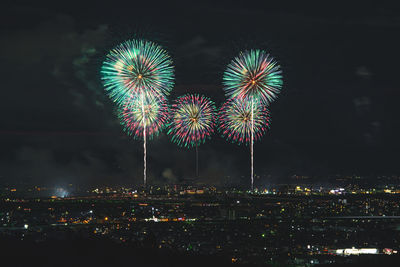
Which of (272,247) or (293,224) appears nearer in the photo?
(272,247)

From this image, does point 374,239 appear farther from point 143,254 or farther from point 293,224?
point 143,254

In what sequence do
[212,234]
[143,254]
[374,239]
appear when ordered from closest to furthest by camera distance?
1. [143,254]
2. [374,239]
3. [212,234]

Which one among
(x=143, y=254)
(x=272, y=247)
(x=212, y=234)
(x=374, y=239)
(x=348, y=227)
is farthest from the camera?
(x=348, y=227)

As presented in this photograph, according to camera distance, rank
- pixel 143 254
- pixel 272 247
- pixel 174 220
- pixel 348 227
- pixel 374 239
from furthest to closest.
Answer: pixel 174 220 < pixel 348 227 < pixel 374 239 < pixel 272 247 < pixel 143 254

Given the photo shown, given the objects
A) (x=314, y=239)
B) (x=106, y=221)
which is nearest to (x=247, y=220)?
(x=106, y=221)

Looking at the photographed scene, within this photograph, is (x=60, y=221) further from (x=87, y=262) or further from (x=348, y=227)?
(x=87, y=262)

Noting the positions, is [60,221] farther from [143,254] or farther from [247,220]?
[143,254]

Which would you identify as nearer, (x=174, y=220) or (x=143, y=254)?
(x=143, y=254)

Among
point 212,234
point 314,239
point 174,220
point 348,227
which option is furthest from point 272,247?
point 174,220

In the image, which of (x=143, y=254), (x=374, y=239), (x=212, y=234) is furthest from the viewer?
(x=212, y=234)
